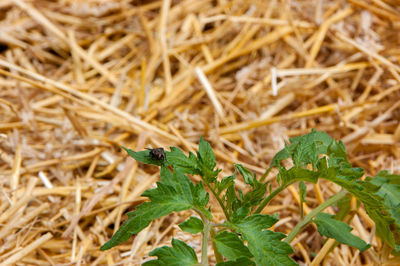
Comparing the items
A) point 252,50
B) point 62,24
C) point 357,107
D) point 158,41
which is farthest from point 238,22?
point 62,24

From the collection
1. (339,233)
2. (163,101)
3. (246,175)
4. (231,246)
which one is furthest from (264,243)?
(163,101)

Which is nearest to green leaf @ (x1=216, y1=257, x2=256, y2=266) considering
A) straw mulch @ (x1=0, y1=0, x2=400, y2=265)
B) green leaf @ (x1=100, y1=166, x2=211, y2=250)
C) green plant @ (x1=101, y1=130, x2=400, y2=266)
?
green plant @ (x1=101, y1=130, x2=400, y2=266)

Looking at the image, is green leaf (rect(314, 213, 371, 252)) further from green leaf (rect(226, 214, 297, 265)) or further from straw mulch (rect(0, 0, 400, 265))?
green leaf (rect(226, 214, 297, 265))

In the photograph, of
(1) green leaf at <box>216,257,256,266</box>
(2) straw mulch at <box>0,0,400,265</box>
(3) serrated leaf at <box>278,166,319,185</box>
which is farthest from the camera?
(2) straw mulch at <box>0,0,400,265</box>

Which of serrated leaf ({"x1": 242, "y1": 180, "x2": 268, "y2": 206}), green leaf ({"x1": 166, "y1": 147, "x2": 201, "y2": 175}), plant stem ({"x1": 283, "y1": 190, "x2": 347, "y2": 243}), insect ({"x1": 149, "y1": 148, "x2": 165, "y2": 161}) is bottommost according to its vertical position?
plant stem ({"x1": 283, "y1": 190, "x2": 347, "y2": 243})

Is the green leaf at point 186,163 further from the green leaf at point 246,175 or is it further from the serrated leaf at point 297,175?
the serrated leaf at point 297,175

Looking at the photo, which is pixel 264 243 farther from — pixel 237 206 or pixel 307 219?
pixel 307 219
